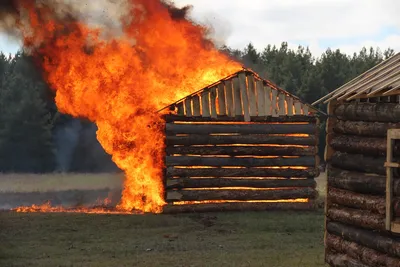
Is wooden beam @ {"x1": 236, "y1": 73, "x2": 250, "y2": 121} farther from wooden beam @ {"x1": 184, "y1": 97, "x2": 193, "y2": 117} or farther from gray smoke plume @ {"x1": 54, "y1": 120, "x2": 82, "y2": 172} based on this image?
gray smoke plume @ {"x1": 54, "y1": 120, "x2": 82, "y2": 172}

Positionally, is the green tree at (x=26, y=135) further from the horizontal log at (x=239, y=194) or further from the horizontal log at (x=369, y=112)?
the horizontal log at (x=369, y=112)

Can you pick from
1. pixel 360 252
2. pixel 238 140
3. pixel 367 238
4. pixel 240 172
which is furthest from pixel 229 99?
pixel 367 238

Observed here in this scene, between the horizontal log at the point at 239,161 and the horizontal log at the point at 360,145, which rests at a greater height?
the horizontal log at the point at 360,145

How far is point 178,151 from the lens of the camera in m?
21.7

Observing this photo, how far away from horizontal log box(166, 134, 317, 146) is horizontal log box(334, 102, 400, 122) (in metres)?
8.89

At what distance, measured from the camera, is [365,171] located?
39.9 feet

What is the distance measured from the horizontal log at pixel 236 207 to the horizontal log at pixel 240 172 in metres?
0.94

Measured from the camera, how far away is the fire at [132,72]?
2194 centimetres

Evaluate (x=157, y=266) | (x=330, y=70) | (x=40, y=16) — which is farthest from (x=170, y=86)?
(x=330, y=70)

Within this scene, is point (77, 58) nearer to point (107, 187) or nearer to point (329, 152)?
point (107, 187)

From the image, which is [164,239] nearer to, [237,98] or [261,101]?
[237,98]

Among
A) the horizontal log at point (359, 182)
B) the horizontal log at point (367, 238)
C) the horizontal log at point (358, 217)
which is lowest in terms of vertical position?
the horizontal log at point (367, 238)

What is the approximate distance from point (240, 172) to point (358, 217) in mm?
10181

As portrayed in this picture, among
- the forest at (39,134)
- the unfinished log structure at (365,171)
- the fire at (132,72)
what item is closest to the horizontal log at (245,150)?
the fire at (132,72)
